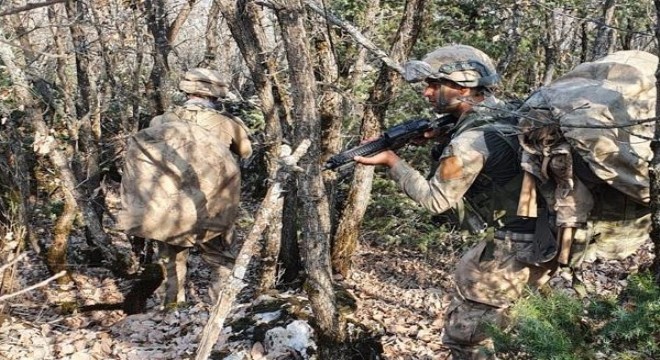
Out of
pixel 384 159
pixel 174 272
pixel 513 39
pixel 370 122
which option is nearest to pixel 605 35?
pixel 513 39

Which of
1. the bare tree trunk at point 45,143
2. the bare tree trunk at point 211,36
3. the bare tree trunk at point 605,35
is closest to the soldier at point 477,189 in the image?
the bare tree trunk at point 45,143

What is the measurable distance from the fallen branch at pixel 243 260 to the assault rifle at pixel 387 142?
13.1 inches

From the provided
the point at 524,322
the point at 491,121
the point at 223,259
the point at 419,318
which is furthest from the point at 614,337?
the point at 223,259

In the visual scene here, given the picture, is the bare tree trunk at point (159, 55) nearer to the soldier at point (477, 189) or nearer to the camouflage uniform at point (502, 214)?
the soldier at point (477, 189)

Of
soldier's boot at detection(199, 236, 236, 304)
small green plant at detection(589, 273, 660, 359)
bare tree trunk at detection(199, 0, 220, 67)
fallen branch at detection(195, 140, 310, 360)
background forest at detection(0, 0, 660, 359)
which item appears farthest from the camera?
bare tree trunk at detection(199, 0, 220, 67)

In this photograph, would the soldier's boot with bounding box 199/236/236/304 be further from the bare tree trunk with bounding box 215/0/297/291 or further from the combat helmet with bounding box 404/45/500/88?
the combat helmet with bounding box 404/45/500/88

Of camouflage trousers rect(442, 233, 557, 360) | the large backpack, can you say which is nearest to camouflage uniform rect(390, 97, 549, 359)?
camouflage trousers rect(442, 233, 557, 360)

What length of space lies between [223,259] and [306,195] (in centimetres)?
260

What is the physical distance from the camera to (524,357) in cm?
271

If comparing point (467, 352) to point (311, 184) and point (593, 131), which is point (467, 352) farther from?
point (593, 131)

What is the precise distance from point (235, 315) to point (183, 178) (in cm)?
139

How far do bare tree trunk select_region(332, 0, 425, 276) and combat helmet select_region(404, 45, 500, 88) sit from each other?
5.30ft

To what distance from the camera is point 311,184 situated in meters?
3.81

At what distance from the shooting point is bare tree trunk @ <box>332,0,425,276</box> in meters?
5.59
